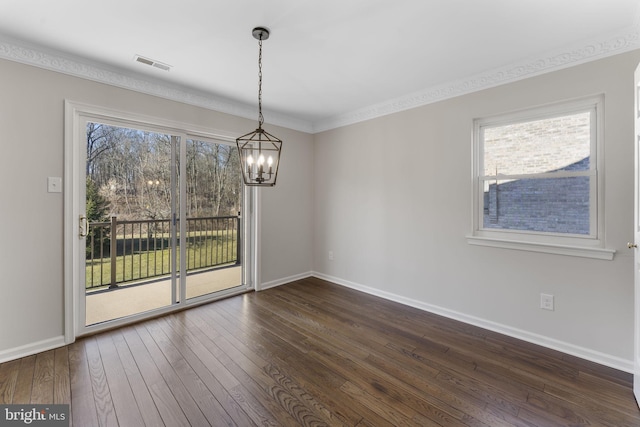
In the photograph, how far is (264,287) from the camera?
13.3 feet

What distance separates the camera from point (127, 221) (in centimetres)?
300

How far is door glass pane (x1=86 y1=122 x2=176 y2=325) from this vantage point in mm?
2803

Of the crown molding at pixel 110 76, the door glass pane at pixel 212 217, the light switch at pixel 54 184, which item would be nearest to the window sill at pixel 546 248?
the door glass pane at pixel 212 217

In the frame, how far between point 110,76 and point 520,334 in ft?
15.0

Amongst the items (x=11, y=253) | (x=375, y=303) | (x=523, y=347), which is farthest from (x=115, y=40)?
(x=523, y=347)

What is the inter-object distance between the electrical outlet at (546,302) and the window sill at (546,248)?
1.29 ft

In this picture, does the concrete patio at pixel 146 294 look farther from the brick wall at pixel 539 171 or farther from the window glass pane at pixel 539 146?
the window glass pane at pixel 539 146

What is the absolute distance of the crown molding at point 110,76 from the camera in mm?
2262

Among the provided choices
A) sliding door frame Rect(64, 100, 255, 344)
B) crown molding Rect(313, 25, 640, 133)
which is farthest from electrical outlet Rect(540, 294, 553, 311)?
sliding door frame Rect(64, 100, 255, 344)

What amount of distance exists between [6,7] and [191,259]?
8.52 feet

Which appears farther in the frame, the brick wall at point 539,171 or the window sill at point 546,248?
the brick wall at point 539,171

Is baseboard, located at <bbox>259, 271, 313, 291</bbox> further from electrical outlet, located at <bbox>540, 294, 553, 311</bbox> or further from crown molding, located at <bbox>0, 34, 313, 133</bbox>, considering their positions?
electrical outlet, located at <bbox>540, 294, 553, 311</bbox>

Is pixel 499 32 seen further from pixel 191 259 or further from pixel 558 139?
pixel 191 259

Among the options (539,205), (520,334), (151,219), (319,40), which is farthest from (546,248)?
(151,219)
